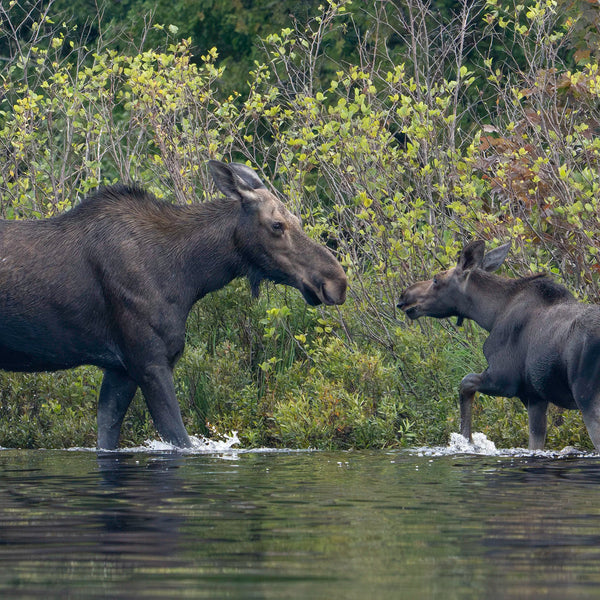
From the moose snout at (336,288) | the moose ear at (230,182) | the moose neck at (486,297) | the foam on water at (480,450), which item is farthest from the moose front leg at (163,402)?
the moose neck at (486,297)

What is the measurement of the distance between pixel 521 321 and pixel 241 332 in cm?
302

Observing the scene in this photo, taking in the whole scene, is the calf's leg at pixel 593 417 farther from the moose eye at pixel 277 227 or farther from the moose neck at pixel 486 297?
the moose eye at pixel 277 227

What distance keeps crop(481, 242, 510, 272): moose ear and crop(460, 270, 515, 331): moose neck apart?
0.35 feet

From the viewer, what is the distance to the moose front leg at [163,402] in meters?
9.73

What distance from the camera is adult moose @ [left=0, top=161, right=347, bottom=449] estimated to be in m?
9.82

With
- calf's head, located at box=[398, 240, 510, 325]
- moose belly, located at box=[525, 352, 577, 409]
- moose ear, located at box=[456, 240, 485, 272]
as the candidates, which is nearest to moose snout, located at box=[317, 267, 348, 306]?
calf's head, located at box=[398, 240, 510, 325]

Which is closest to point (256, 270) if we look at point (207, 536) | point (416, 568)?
point (207, 536)

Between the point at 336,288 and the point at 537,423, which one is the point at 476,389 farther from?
the point at 336,288

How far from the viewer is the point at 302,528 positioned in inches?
226

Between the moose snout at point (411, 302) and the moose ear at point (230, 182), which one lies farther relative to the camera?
the moose snout at point (411, 302)

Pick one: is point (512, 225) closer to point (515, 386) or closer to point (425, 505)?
point (515, 386)

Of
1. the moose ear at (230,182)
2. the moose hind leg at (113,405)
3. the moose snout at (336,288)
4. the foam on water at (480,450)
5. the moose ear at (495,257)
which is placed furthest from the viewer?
the moose ear at (495,257)

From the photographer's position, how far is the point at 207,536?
217 inches

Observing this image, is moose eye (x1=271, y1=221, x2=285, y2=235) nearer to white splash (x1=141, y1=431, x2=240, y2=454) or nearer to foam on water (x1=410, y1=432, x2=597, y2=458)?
white splash (x1=141, y1=431, x2=240, y2=454)
